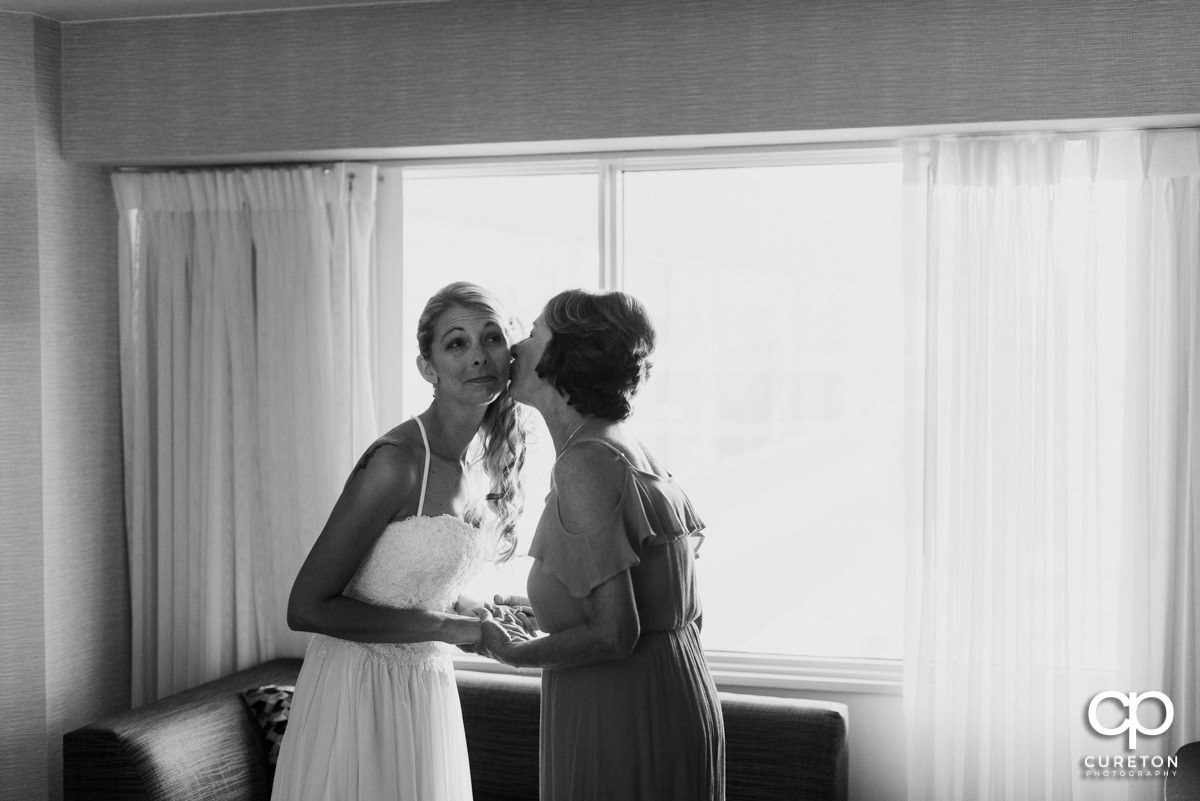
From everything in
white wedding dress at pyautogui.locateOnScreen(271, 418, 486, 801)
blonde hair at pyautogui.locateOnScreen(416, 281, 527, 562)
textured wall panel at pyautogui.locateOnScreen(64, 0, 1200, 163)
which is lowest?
white wedding dress at pyautogui.locateOnScreen(271, 418, 486, 801)

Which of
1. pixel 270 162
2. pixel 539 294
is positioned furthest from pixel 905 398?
pixel 270 162

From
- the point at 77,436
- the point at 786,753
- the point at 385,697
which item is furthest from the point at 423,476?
the point at 77,436

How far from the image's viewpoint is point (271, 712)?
11.1 ft

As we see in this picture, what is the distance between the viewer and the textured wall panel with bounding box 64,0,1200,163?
310 centimetres

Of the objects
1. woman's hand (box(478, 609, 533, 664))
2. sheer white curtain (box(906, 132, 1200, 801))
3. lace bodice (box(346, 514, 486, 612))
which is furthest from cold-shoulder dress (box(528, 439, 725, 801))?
sheer white curtain (box(906, 132, 1200, 801))

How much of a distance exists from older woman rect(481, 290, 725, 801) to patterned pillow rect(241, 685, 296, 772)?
1440mm

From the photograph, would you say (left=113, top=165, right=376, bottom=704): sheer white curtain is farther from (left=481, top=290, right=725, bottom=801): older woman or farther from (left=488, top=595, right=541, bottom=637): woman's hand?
(left=481, top=290, right=725, bottom=801): older woman

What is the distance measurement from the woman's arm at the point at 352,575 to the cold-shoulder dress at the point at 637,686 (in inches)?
11.6

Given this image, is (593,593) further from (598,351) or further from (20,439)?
(20,439)

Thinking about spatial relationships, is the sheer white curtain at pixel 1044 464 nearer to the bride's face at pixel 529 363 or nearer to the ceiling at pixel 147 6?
the bride's face at pixel 529 363

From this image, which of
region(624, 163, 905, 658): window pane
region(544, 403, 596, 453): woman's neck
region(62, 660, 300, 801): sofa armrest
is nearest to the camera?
region(544, 403, 596, 453): woman's neck

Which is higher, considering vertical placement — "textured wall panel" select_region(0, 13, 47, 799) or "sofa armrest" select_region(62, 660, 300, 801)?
"textured wall panel" select_region(0, 13, 47, 799)

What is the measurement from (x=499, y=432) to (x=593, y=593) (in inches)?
25.5

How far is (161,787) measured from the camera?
309 centimetres
